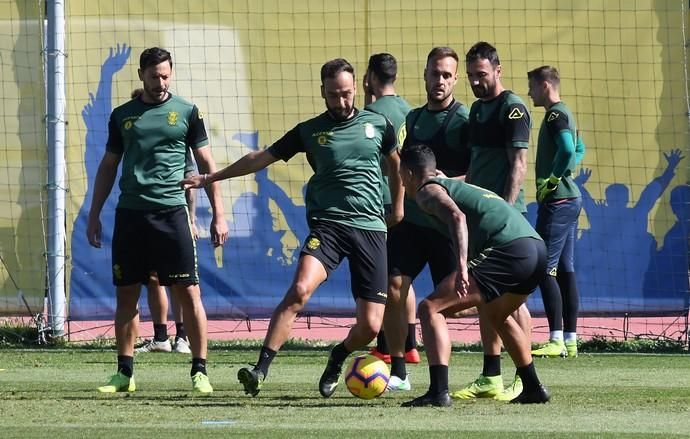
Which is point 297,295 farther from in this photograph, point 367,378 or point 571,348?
point 571,348

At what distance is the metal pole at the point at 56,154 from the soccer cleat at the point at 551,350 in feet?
16.6

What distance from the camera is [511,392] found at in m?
9.21

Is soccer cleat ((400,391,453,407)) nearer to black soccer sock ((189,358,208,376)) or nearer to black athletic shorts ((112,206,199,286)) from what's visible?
black soccer sock ((189,358,208,376))

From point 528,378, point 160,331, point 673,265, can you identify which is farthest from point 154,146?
point 673,265

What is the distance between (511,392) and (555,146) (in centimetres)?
352

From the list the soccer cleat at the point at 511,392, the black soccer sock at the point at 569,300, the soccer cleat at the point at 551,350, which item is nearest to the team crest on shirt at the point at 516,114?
the soccer cleat at the point at 511,392

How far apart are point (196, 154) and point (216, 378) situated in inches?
73.8

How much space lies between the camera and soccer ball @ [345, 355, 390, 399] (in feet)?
28.7

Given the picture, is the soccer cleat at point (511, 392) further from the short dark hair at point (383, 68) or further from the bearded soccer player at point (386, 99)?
the short dark hair at point (383, 68)

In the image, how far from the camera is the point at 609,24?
47.7ft

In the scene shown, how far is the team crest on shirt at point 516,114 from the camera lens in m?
9.39

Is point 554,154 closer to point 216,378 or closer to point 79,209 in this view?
point 216,378

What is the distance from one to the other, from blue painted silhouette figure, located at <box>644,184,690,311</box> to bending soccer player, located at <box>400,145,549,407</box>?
612 cm

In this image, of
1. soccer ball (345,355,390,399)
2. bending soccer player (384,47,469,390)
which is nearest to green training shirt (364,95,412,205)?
bending soccer player (384,47,469,390)
